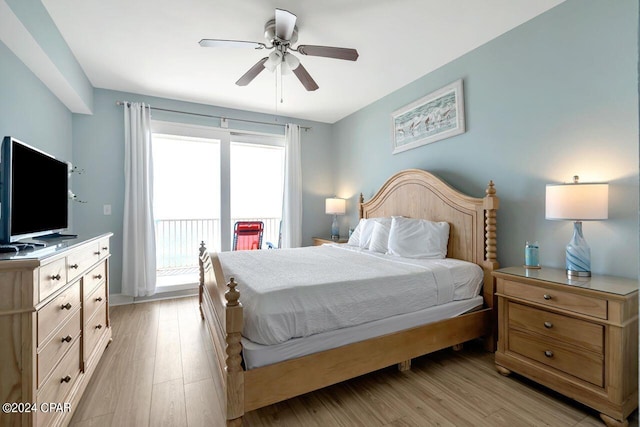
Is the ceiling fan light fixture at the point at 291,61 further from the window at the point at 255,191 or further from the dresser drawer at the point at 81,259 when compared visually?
the window at the point at 255,191

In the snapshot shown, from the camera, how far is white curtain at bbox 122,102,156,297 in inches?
143

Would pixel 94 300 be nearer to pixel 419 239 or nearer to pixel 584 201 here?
pixel 419 239

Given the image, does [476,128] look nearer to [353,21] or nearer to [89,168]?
[353,21]

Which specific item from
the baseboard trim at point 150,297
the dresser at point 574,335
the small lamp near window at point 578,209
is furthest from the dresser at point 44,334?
the small lamp near window at point 578,209

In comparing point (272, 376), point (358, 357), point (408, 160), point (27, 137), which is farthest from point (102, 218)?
point (408, 160)

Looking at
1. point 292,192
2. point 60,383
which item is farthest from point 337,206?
point 60,383

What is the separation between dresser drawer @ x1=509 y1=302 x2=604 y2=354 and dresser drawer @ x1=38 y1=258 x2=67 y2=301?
2736mm

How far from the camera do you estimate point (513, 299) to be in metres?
2.01

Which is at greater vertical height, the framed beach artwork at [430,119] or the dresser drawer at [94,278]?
the framed beach artwork at [430,119]

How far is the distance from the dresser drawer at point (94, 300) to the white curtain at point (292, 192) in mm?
2528

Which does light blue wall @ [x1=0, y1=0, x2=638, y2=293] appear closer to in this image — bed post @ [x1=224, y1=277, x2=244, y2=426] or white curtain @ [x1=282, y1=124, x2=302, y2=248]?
white curtain @ [x1=282, y1=124, x2=302, y2=248]

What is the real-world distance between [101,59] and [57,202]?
170 centimetres

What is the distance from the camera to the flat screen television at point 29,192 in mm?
1379

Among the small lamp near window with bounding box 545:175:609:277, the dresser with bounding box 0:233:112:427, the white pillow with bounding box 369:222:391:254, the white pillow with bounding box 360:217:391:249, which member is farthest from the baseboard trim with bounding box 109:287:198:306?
the small lamp near window with bounding box 545:175:609:277
